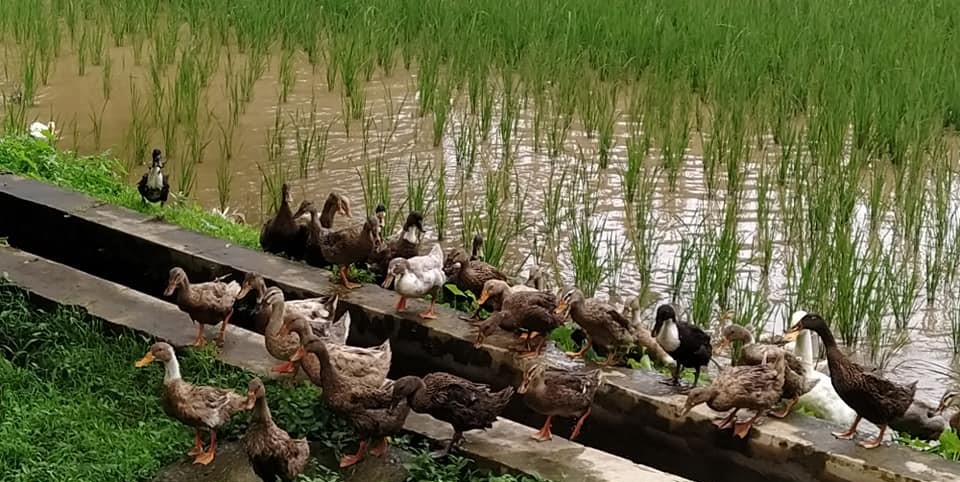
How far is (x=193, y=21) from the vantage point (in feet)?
38.6

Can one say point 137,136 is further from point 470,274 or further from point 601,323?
point 601,323

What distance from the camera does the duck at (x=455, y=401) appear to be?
13.3ft

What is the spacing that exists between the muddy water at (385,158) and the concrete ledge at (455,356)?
1492 mm

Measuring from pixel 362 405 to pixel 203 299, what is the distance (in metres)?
1.16

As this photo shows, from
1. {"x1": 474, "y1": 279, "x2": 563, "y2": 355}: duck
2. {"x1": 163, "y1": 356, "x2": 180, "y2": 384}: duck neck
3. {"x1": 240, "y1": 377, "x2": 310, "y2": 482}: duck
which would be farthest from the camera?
{"x1": 474, "y1": 279, "x2": 563, "y2": 355}: duck

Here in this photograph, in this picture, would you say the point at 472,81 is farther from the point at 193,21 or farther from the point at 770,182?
the point at 193,21

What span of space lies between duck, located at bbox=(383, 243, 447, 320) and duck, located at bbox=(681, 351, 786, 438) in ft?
4.35

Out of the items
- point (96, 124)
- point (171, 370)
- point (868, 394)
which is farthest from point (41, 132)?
point (868, 394)

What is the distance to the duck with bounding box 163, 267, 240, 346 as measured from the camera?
485 centimetres

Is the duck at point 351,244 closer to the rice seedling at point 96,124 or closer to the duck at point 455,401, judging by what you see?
the duck at point 455,401

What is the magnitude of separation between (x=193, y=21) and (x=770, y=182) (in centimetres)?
680

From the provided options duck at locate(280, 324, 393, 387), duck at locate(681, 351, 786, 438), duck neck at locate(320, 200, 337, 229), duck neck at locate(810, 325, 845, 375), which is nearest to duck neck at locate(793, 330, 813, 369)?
duck neck at locate(810, 325, 845, 375)

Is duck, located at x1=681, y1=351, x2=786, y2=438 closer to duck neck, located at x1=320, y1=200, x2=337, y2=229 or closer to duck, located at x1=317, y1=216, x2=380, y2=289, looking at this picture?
duck, located at x1=317, y1=216, x2=380, y2=289

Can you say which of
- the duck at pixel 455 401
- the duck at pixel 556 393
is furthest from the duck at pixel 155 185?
the duck at pixel 556 393
